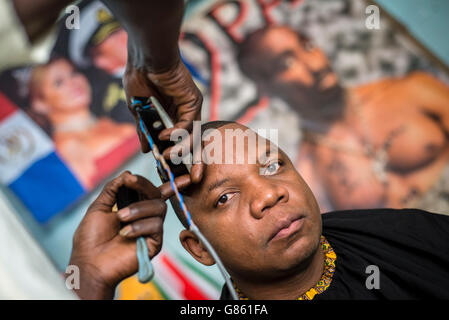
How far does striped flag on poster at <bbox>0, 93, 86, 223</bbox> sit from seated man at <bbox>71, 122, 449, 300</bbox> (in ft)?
A: 4.34

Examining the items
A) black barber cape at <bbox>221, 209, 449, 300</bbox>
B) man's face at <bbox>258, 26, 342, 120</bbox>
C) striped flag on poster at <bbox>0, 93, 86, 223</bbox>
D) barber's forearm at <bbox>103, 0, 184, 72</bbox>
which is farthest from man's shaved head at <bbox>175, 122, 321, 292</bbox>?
man's face at <bbox>258, 26, 342, 120</bbox>

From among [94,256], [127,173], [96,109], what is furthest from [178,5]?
[96,109]

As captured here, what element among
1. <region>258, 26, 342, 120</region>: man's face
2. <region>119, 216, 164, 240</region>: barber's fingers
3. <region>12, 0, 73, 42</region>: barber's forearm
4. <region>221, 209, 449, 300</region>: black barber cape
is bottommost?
<region>221, 209, 449, 300</region>: black barber cape

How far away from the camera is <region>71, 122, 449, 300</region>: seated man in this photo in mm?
1180

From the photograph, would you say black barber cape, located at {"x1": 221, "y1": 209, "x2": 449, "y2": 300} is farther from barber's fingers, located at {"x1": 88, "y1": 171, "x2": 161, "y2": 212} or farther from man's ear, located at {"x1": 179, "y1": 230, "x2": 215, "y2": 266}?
barber's fingers, located at {"x1": 88, "y1": 171, "x2": 161, "y2": 212}

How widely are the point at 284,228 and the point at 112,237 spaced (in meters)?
0.50

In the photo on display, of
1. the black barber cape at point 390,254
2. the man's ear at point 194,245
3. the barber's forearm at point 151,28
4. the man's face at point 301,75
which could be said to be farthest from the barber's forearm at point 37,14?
the man's face at point 301,75

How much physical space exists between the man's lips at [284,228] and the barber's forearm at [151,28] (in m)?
0.60

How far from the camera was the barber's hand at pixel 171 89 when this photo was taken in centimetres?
124

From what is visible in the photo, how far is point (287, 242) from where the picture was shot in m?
1.16

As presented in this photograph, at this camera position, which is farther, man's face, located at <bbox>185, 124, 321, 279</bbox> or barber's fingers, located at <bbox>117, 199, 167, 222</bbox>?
man's face, located at <bbox>185, 124, 321, 279</bbox>

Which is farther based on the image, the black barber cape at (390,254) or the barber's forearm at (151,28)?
the black barber cape at (390,254)

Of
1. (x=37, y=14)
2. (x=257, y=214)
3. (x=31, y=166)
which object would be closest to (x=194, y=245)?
(x=257, y=214)

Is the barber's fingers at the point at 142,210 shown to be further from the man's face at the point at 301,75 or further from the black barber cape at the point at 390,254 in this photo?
the man's face at the point at 301,75
